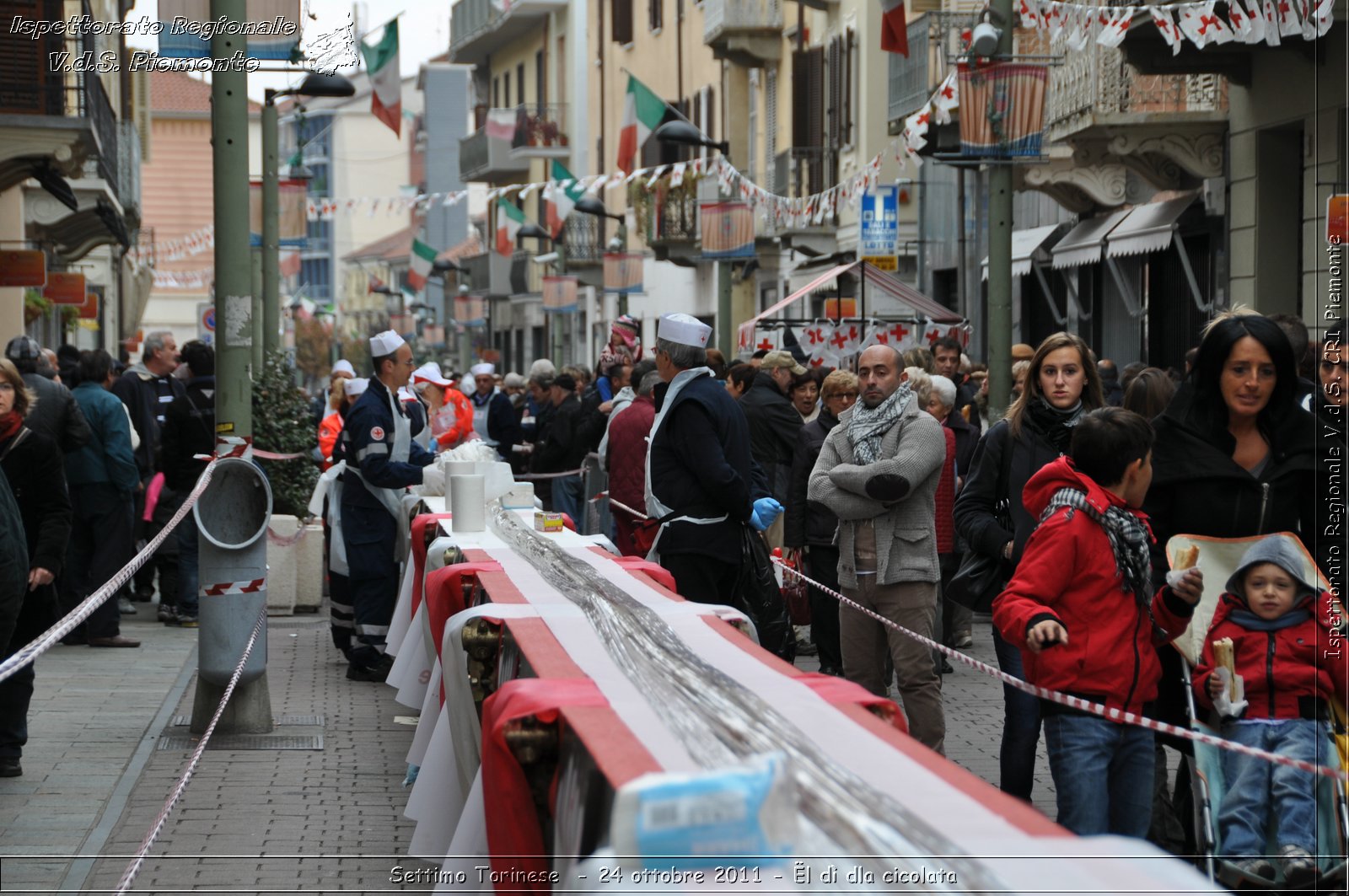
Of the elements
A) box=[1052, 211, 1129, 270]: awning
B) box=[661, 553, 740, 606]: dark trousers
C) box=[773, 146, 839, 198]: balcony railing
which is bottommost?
box=[661, 553, 740, 606]: dark trousers

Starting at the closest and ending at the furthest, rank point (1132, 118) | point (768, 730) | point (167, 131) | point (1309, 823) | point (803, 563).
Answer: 1. point (768, 730)
2. point (1309, 823)
3. point (803, 563)
4. point (1132, 118)
5. point (167, 131)

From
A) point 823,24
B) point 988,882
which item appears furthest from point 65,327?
point 988,882

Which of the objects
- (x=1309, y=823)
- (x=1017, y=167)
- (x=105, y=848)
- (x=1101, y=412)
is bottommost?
(x=105, y=848)

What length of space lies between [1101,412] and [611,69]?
4243 cm

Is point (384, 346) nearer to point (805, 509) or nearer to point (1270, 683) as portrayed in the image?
point (805, 509)

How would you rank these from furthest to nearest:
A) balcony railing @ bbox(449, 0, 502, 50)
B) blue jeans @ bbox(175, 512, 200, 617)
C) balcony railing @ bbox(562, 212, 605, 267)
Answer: balcony railing @ bbox(449, 0, 502, 50), balcony railing @ bbox(562, 212, 605, 267), blue jeans @ bbox(175, 512, 200, 617)

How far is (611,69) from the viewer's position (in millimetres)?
46906

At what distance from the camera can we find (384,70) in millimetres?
24828

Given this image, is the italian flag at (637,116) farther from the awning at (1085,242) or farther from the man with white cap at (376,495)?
the man with white cap at (376,495)

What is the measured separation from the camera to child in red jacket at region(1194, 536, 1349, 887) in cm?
527

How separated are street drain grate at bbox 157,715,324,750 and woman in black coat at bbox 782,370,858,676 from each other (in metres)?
2.88

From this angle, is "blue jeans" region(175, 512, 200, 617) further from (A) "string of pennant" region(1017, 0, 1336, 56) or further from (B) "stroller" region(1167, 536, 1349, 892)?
(B) "stroller" region(1167, 536, 1349, 892)

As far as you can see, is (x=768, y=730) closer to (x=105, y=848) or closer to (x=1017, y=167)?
(x=105, y=848)

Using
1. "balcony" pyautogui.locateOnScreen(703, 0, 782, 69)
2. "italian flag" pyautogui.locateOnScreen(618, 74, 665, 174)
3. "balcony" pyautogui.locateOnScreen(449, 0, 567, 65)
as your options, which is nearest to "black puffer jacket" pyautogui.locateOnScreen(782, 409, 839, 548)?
"italian flag" pyautogui.locateOnScreen(618, 74, 665, 174)
